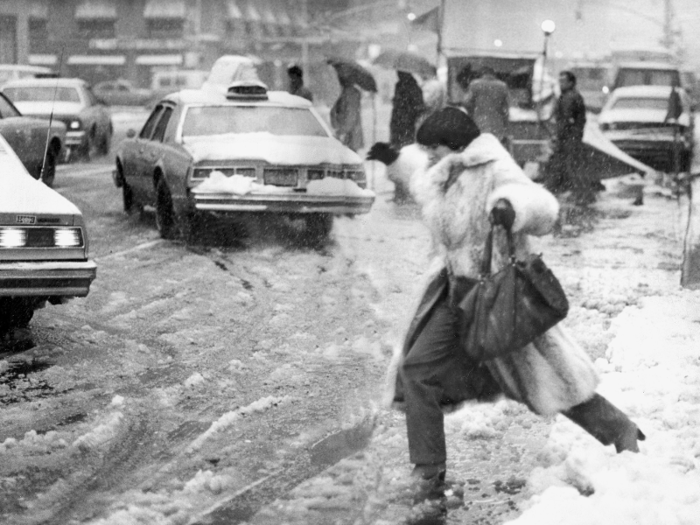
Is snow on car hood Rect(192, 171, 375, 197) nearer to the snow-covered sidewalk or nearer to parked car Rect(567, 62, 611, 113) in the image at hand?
the snow-covered sidewalk

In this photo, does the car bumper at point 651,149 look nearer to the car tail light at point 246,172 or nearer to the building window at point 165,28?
the car tail light at point 246,172

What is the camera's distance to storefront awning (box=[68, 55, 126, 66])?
55.8 m

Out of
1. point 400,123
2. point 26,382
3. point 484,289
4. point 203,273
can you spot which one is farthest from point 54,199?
point 400,123

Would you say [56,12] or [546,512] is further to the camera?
[56,12]

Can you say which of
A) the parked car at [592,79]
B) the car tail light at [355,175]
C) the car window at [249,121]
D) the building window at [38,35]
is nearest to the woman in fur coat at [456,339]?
the car tail light at [355,175]

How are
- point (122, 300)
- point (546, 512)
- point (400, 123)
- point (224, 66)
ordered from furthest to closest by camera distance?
point (224, 66) < point (400, 123) < point (122, 300) < point (546, 512)

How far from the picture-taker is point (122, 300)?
927 cm

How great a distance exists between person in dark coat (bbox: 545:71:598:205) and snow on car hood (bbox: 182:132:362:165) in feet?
19.0

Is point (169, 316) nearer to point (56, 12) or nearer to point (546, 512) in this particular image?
point (546, 512)

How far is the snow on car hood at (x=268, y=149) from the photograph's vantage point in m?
12.0

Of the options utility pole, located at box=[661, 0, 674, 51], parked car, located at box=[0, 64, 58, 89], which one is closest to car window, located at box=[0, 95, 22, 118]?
parked car, located at box=[0, 64, 58, 89]

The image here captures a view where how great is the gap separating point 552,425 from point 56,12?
170 ft

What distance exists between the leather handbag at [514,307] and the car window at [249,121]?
Result: 27.3 ft

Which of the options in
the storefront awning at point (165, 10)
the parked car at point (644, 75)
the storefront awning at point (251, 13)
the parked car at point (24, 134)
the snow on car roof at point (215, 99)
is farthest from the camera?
the storefront awning at point (251, 13)
